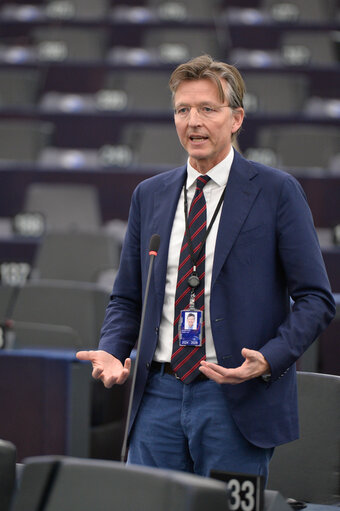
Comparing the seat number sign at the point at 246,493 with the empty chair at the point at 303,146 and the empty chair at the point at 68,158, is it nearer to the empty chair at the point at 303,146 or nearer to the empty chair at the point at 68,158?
the empty chair at the point at 303,146

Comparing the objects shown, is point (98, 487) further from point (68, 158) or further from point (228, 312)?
point (68, 158)

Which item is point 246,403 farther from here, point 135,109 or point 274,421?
point 135,109

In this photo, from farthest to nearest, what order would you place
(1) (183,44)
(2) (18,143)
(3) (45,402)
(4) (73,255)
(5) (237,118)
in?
(1) (183,44)
(2) (18,143)
(4) (73,255)
(3) (45,402)
(5) (237,118)

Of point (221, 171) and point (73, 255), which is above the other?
point (73, 255)

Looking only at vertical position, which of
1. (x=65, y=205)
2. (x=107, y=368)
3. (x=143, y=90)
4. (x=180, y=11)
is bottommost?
(x=107, y=368)

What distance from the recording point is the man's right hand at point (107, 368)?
1647 mm

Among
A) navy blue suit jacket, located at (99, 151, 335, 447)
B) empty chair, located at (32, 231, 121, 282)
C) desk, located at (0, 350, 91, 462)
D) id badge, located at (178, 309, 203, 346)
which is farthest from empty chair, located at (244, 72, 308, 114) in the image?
id badge, located at (178, 309, 203, 346)

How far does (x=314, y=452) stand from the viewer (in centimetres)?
206

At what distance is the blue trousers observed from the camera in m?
1.62

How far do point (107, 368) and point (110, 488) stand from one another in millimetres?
441

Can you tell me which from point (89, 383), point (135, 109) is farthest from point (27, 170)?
point (89, 383)

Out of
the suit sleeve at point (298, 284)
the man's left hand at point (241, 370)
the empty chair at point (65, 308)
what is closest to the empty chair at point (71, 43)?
the empty chair at point (65, 308)

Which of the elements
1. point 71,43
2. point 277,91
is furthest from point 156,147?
point 71,43

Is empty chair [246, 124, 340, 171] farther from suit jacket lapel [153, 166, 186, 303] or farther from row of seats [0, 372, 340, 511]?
row of seats [0, 372, 340, 511]
